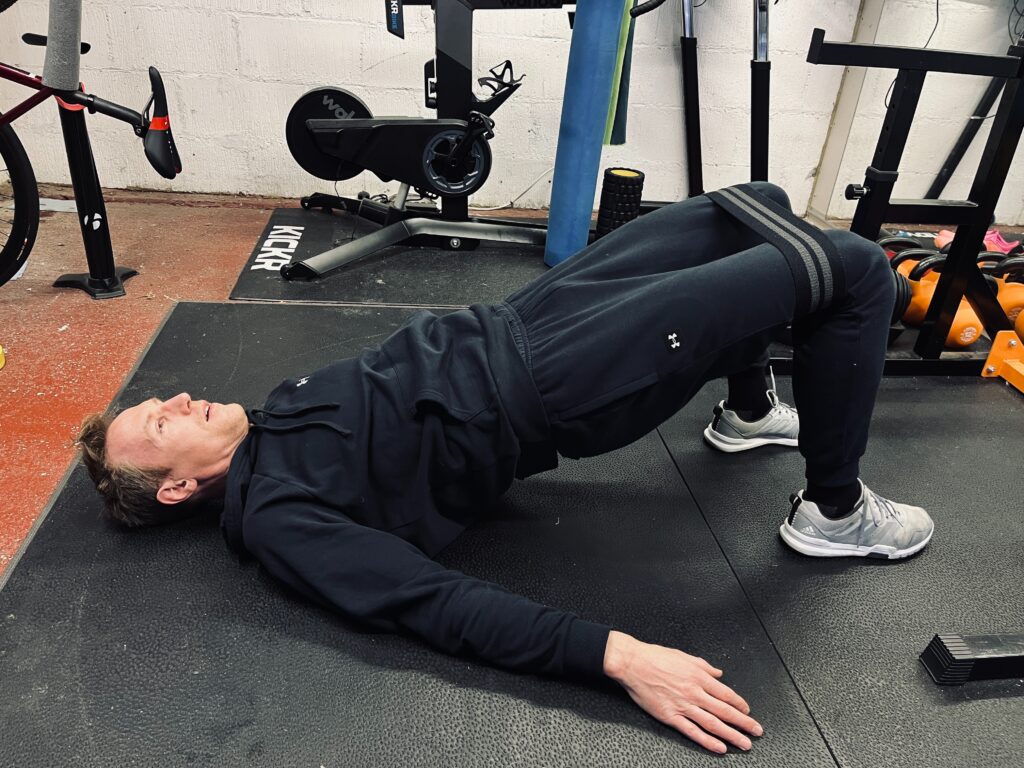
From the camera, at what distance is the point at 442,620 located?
1.18 m

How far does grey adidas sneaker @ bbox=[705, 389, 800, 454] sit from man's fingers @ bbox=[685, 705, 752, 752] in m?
0.91

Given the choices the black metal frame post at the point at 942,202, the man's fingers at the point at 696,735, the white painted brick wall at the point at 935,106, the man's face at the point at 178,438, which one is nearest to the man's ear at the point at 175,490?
the man's face at the point at 178,438

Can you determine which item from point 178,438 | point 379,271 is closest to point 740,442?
point 178,438

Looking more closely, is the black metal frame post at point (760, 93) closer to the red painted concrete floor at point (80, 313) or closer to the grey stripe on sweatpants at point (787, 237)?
the red painted concrete floor at point (80, 313)

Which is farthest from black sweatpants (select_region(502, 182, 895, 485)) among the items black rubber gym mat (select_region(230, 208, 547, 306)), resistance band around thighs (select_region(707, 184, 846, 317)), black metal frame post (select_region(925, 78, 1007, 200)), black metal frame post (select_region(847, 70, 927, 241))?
black metal frame post (select_region(925, 78, 1007, 200))

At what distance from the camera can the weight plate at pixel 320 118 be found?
290cm

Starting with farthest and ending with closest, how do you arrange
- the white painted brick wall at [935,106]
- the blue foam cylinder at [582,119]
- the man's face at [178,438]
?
the white painted brick wall at [935,106] < the blue foam cylinder at [582,119] < the man's face at [178,438]

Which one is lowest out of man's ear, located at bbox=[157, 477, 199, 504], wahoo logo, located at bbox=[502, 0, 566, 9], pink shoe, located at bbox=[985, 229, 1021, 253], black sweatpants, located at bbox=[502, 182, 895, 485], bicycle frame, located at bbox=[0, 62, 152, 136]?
man's ear, located at bbox=[157, 477, 199, 504]

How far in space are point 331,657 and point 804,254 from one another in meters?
1.15

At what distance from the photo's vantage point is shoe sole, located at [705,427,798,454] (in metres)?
1.96

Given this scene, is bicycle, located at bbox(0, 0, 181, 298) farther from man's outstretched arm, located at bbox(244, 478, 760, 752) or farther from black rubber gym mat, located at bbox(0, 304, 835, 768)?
man's outstretched arm, located at bbox(244, 478, 760, 752)

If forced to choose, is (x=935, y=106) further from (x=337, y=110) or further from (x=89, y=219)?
(x=89, y=219)

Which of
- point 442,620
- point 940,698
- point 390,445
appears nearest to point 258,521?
point 390,445

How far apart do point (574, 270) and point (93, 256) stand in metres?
2.02
